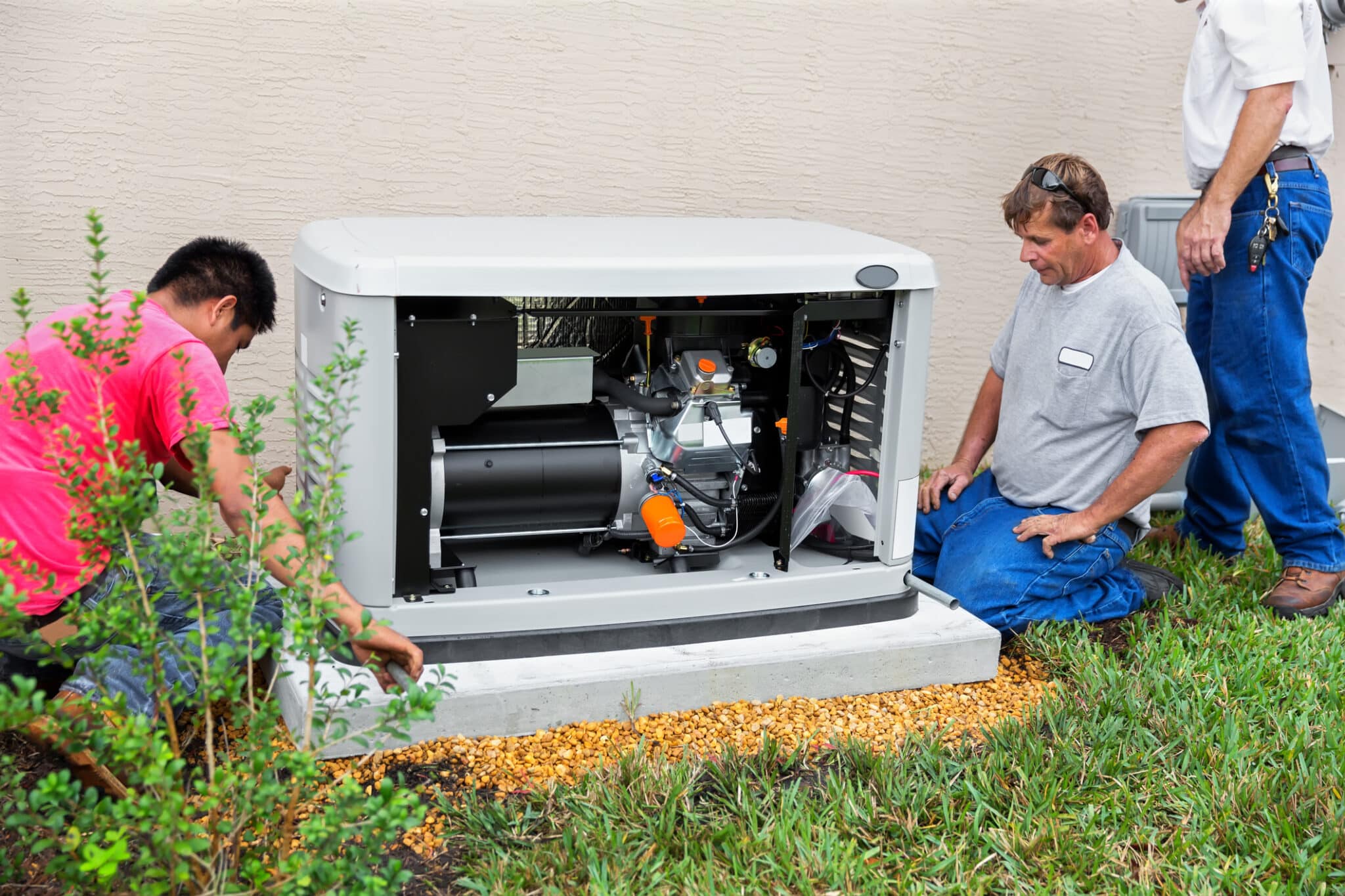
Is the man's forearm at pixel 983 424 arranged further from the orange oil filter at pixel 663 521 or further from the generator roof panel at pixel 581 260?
the orange oil filter at pixel 663 521

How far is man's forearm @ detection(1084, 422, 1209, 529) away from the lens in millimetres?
2900

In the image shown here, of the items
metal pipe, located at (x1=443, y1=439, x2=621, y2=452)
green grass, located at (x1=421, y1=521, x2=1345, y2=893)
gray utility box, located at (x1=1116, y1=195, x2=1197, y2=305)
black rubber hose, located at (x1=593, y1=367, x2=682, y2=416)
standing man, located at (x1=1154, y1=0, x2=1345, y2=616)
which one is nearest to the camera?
green grass, located at (x1=421, y1=521, x2=1345, y2=893)

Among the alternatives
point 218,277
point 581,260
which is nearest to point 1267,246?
point 581,260

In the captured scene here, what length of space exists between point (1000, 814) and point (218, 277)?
1883 mm

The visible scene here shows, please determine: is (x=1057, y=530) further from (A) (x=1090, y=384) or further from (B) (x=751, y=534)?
(B) (x=751, y=534)

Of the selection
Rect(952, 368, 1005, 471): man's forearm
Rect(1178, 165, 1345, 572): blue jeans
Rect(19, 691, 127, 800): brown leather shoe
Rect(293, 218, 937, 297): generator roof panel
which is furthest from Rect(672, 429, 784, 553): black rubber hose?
Rect(19, 691, 127, 800): brown leather shoe

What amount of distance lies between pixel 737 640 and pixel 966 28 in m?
2.56

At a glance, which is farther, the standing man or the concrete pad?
the standing man

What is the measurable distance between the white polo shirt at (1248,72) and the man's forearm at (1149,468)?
0.79 m

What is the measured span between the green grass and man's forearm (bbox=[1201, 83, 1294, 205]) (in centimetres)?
126

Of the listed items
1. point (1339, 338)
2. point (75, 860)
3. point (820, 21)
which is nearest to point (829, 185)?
point (820, 21)

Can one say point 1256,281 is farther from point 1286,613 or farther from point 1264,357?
point 1286,613

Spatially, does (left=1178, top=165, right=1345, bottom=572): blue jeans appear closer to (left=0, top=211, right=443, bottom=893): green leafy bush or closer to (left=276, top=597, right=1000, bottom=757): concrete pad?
(left=276, top=597, right=1000, bottom=757): concrete pad

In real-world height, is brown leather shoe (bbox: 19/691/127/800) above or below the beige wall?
below
